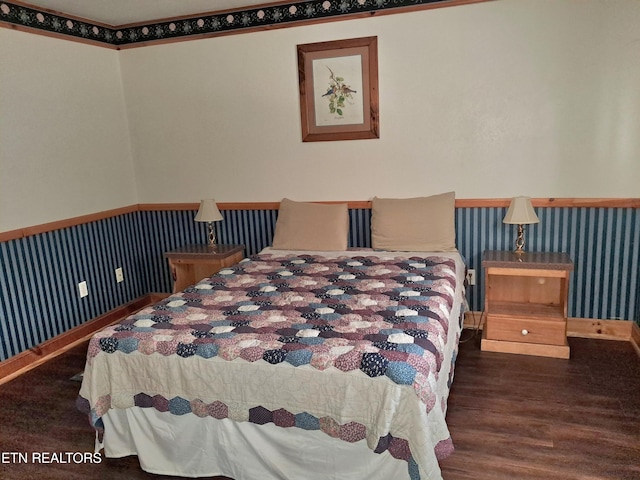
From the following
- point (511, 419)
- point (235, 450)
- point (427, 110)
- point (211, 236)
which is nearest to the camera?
point (235, 450)

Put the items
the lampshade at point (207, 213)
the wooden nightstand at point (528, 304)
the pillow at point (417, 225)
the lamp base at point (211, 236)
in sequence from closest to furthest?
the wooden nightstand at point (528, 304) < the pillow at point (417, 225) < the lampshade at point (207, 213) < the lamp base at point (211, 236)

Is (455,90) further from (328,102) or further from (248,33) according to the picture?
(248,33)

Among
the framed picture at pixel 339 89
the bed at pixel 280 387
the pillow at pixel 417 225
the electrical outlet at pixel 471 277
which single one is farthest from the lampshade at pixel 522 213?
the framed picture at pixel 339 89

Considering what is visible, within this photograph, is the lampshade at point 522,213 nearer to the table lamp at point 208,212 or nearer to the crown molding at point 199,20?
the crown molding at point 199,20

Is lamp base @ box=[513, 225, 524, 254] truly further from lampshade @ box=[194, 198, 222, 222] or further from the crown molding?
lampshade @ box=[194, 198, 222, 222]

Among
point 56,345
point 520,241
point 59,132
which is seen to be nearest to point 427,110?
point 520,241

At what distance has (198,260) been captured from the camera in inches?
148

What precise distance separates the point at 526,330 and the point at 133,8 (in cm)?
343

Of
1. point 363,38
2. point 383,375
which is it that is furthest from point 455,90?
point 383,375

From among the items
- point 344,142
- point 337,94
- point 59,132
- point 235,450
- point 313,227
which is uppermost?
point 337,94

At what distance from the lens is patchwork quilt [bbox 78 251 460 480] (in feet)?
5.74

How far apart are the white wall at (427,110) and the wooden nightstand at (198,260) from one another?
46 cm

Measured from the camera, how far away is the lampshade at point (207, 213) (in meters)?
3.79

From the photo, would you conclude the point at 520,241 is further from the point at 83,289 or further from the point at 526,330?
the point at 83,289
